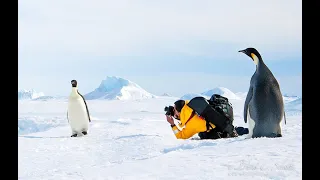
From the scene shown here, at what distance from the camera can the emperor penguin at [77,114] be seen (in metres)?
7.08

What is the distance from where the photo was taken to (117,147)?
520 cm

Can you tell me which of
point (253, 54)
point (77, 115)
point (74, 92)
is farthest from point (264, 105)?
point (74, 92)

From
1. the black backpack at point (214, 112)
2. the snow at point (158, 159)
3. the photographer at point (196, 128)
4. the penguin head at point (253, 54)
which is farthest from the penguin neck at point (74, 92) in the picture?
the penguin head at point (253, 54)

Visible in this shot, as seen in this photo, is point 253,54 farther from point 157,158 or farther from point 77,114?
point 77,114

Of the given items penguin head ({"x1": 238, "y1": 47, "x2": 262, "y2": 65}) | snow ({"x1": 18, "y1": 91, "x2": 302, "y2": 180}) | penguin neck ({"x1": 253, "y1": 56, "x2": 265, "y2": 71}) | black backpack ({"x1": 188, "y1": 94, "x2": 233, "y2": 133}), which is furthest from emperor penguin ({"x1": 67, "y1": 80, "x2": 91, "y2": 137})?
penguin neck ({"x1": 253, "y1": 56, "x2": 265, "y2": 71})

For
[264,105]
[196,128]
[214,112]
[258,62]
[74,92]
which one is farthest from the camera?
[74,92]

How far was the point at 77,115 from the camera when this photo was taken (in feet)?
23.3

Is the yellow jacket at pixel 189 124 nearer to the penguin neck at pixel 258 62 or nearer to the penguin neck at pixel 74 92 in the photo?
the penguin neck at pixel 258 62

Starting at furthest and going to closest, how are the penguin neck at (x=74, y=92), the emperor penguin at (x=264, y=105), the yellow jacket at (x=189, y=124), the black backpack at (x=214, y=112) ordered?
1. the penguin neck at (x=74, y=92)
2. the yellow jacket at (x=189, y=124)
3. the black backpack at (x=214, y=112)
4. the emperor penguin at (x=264, y=105)

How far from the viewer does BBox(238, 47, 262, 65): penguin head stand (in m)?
4.73

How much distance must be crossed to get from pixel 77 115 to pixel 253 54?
3.52 metres
